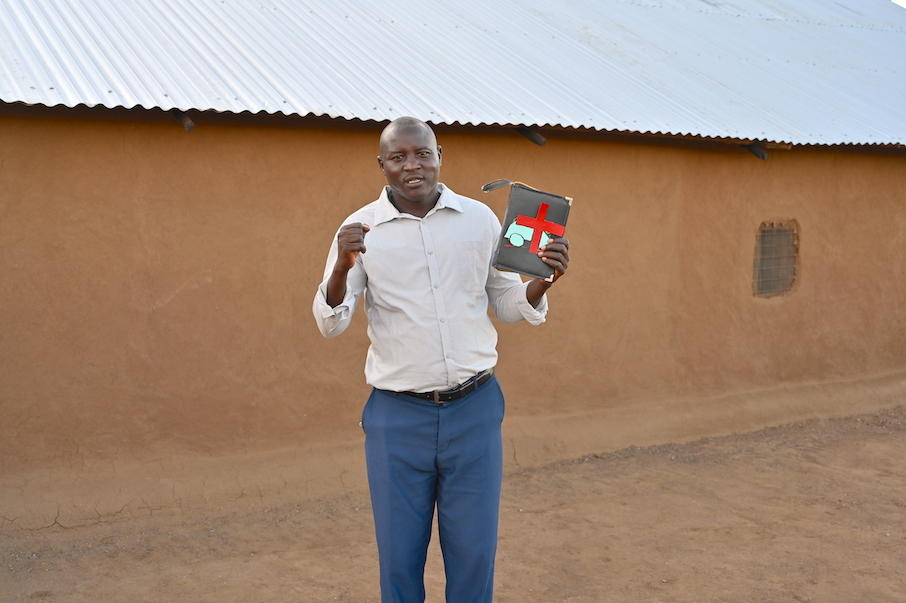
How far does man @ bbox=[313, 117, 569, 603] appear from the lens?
2.78 meters

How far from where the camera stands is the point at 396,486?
2.83 meters

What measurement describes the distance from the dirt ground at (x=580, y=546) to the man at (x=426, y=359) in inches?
58.2

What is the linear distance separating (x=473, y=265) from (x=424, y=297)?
20cm

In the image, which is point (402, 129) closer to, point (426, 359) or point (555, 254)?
point (555, 254)

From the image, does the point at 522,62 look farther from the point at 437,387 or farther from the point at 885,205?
the point at 437,387

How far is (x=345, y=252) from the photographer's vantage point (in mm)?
2609

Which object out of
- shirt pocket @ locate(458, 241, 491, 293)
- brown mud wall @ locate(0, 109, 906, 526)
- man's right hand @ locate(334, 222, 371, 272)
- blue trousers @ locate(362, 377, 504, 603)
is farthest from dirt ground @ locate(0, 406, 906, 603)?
man's right hand @ locate(334, 222, 371, 272)

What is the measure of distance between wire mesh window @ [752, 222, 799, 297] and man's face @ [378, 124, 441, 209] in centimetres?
513

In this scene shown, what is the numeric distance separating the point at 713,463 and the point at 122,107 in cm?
450

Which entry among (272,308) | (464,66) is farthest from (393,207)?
(464,66)

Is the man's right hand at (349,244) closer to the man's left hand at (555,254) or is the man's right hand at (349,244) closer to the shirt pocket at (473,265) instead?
the shirt pocket at (473,265)

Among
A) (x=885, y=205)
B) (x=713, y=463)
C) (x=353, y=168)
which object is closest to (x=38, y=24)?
(x=353, y=168)

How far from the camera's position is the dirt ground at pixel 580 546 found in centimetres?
427

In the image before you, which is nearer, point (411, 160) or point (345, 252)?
point (345, 252)
